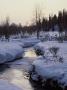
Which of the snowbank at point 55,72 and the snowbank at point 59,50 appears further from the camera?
the snowbank at point 59,50

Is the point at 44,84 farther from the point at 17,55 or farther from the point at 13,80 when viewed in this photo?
the point at 17,55

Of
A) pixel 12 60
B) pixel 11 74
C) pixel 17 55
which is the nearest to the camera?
pixel 11 74

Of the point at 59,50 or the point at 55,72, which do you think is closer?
the point at 55,72

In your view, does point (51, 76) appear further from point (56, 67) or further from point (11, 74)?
point (11, 74)

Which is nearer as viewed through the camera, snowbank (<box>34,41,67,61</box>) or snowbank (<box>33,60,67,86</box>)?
snowbank (<box>33,60,67,86</box>)

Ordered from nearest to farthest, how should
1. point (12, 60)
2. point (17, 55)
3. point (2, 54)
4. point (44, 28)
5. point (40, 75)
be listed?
1. point (40, 75)
2. point (2, 54)
3. point (12, 60)
4. point (17, 55)
5. point (44, 28)

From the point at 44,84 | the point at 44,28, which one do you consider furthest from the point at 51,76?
the point at 44,28

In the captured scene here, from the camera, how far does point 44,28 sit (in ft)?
257

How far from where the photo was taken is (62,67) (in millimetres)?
15258

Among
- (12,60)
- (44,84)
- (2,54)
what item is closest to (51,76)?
(44,84)

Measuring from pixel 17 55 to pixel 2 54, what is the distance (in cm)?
439

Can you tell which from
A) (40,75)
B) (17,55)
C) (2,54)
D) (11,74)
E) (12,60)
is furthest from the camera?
(17,55)

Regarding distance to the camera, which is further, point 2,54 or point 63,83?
point 2,54

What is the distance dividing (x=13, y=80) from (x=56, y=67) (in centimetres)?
252
